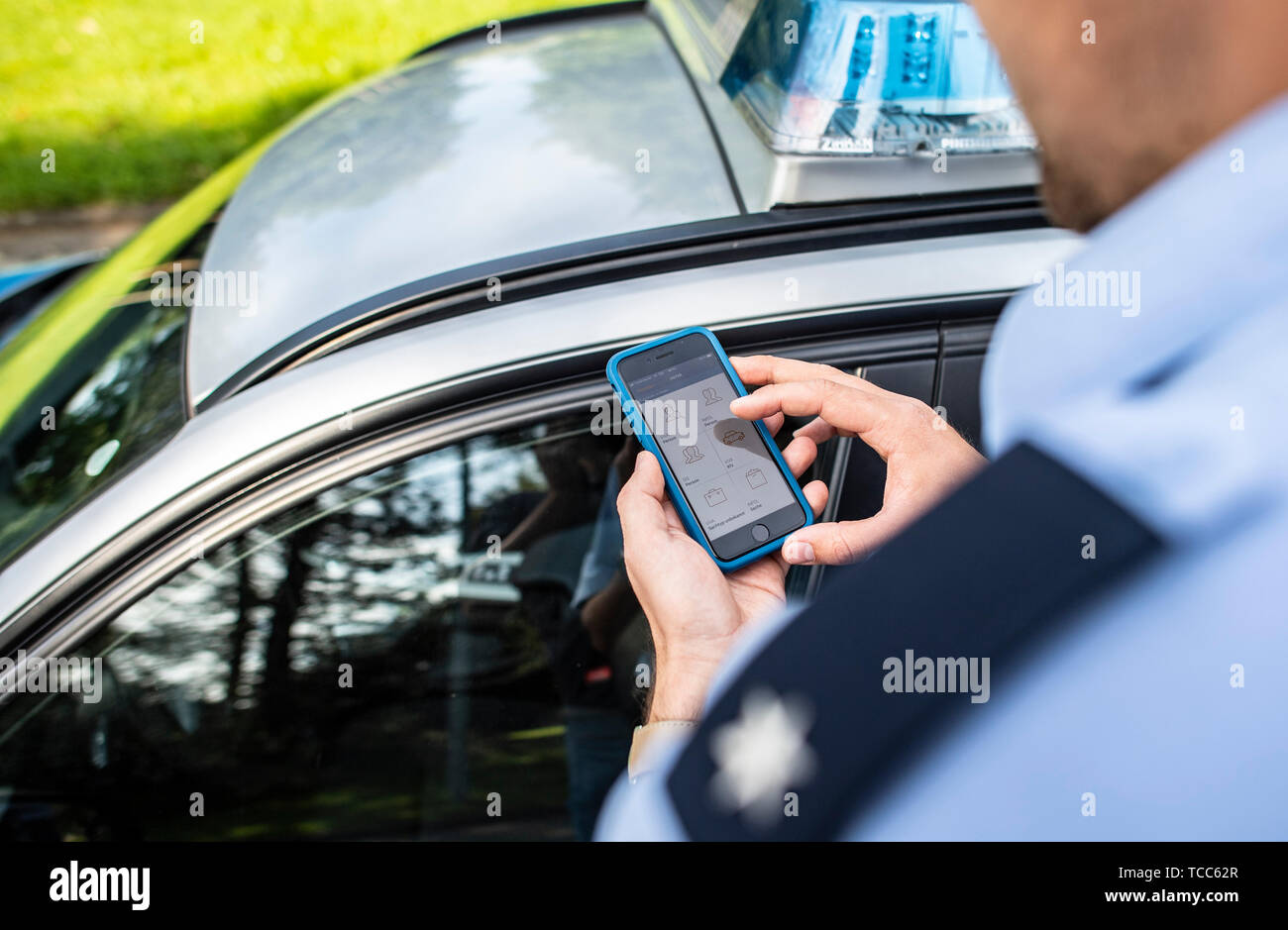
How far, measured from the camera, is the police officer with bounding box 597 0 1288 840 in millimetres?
538

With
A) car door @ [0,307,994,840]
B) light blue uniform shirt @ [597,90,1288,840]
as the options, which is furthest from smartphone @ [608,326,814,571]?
light blue uniform shirt @ [597,90,1288,840]

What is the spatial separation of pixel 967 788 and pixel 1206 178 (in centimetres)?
38

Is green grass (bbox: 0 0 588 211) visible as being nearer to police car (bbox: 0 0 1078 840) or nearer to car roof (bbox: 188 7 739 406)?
car roof (bbox: 188 7 739 406)

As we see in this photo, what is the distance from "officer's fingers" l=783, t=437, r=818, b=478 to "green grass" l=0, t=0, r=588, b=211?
5.87 metres

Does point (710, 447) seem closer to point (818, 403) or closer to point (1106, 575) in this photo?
point (818, 403)

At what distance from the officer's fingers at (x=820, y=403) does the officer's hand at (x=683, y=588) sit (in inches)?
4.4

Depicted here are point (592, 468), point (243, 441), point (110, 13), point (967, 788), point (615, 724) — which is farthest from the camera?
point (110, 13)

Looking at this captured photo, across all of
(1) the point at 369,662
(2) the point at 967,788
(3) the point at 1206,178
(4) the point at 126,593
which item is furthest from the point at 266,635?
(3) the point at 1206,178

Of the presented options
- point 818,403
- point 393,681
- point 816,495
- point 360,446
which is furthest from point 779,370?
point 393,681

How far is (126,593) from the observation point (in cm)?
147

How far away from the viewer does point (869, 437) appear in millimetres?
1415

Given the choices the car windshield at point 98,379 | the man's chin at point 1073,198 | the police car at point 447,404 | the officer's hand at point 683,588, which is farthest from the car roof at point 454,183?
the man's chin at point 1073,198

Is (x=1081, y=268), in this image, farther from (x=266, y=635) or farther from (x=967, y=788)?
(x=266, y=635)

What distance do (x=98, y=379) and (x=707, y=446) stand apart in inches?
49.8
